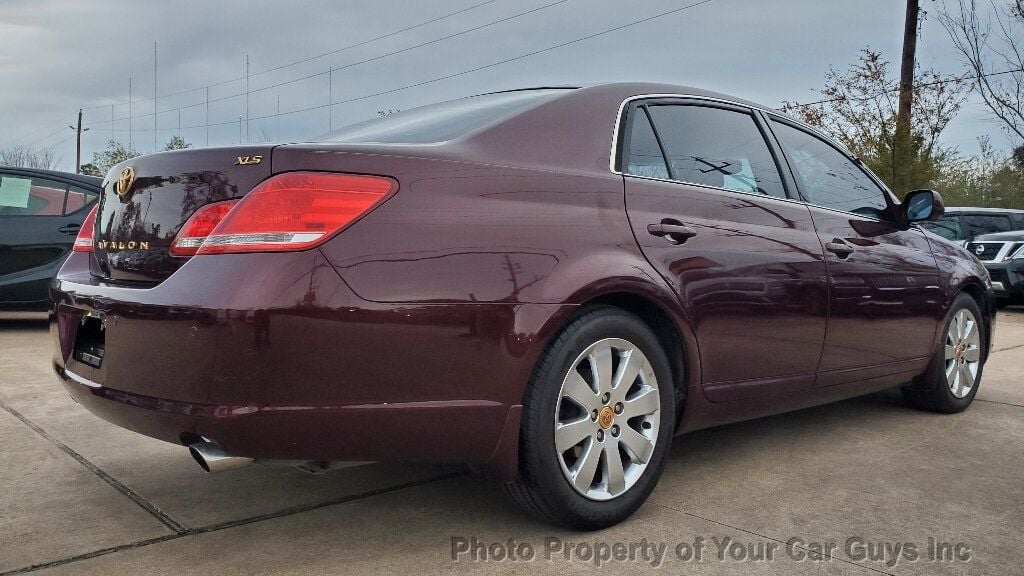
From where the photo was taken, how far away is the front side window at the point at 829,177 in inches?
153

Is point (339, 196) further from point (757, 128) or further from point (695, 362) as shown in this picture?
point (757, 128)

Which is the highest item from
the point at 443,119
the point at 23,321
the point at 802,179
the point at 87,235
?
the point at 443,119

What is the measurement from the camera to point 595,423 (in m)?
2.68

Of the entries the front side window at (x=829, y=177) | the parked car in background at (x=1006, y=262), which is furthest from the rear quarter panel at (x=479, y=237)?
the parked car in background at (x=1006, y=262)

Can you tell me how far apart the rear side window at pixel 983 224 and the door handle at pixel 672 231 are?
11.9m

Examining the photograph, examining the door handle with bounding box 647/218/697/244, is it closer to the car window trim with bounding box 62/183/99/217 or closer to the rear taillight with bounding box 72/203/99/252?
the rear taillight with bounding box 72/203/99/252

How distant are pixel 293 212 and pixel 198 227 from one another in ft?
1.03

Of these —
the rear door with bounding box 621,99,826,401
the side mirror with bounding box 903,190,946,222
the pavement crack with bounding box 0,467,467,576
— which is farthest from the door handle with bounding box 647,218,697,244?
the side mirror with bounding box 903,190,946,222

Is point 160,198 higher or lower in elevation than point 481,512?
higher

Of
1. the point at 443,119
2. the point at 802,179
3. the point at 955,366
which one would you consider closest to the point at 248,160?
the point at 443,119

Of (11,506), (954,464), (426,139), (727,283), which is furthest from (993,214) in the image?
(11,506)

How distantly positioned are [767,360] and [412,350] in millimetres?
1600

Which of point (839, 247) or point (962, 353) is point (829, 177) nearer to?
point (839, 247)

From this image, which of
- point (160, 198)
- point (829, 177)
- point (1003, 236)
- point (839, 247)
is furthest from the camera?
point (1003, 236)
